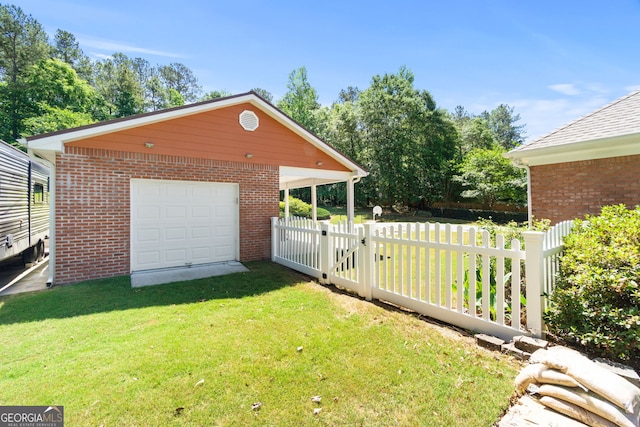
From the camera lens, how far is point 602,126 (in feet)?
20.6

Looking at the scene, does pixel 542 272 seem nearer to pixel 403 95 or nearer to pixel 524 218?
pixel 524 218

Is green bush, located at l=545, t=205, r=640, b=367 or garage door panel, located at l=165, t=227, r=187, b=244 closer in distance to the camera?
green bush, located at l=545, t=205, r=640, b=367

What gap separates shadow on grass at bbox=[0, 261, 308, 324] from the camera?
4.55 meters

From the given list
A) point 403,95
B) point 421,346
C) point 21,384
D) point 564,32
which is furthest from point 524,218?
point 21,384

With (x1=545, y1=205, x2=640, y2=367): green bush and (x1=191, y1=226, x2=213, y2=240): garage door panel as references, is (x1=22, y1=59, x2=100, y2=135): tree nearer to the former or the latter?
(x1=191, y1=226, x2=213, y2=240): garage door panel

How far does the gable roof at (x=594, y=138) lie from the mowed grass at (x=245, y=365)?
214 inches

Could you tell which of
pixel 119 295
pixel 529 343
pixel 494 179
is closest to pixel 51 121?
pixel 119 295

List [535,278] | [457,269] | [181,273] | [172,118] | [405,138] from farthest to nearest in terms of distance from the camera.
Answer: [405,138] → [172,118] → [181,273] → [457,269] → [535,278]

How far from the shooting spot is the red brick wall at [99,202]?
6031 mm

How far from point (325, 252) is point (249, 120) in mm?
4724

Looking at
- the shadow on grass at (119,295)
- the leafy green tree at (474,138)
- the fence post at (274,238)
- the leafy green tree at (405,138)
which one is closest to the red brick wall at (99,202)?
the shadow on grass at (119,295)

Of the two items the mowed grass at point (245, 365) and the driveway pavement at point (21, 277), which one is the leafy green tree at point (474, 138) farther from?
the driveway pavement at point (21, 277)

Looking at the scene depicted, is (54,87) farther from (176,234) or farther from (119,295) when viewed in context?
(119,295)

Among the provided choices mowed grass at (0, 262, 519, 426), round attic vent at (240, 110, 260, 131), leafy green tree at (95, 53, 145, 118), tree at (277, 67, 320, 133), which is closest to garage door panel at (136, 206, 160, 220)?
mowed grass at (0, 262, 519, 426)
